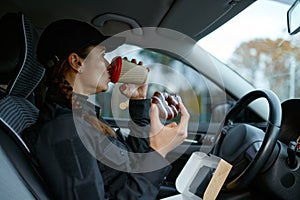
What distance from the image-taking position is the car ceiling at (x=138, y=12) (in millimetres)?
1432

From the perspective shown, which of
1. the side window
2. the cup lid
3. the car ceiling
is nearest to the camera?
the cup lid

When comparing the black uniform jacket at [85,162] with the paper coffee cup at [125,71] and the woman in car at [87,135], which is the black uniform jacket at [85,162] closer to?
the woman in car at [87,135]

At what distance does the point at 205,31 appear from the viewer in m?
1.71

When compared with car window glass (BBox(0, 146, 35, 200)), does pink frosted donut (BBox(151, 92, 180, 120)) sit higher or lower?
higher

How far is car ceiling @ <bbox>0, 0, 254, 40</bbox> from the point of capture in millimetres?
1432

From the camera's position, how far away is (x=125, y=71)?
1.03 metres

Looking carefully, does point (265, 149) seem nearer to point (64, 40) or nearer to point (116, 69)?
point (116, 69)

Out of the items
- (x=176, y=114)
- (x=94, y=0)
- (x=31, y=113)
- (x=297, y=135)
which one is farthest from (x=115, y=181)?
(x=94, y=0)

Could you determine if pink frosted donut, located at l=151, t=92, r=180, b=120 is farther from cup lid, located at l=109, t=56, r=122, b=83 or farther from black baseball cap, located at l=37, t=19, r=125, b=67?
black baseball cap, located at l=37, t=19, r=125, b=67

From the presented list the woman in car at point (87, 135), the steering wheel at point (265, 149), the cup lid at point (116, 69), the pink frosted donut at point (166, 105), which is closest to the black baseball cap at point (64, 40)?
the woman in car at point (87, 135)

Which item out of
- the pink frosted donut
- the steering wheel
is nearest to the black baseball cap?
the pink frosted donut

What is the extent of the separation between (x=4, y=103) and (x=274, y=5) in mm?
1165

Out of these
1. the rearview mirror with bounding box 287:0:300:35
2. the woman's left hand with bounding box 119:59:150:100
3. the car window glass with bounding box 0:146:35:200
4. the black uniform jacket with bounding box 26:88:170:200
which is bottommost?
the car window glass with bounding box 0:146:35:200

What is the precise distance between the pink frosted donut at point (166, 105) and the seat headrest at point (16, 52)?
1.50ft
